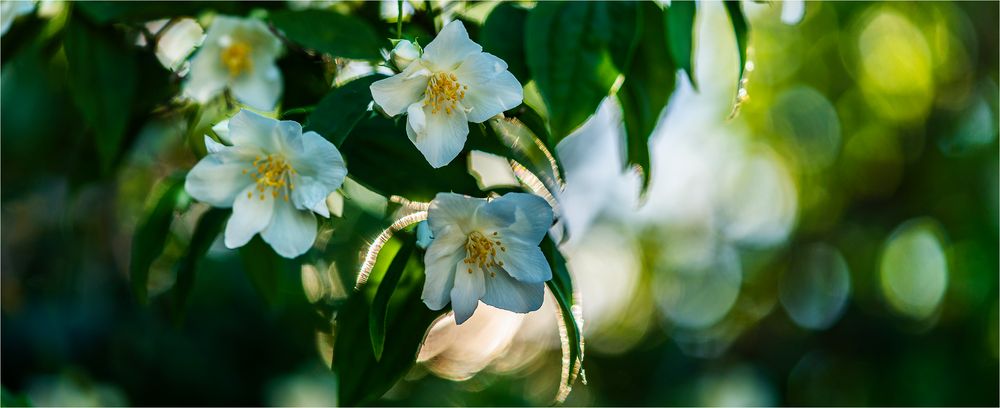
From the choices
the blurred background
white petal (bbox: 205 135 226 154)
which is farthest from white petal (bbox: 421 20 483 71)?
the blurred background

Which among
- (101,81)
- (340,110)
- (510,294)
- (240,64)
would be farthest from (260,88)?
(510,294)

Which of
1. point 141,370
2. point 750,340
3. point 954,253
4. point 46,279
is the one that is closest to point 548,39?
point 46,279

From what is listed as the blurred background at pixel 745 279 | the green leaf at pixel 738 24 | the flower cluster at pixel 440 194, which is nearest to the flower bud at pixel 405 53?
the flower cluster at pixel 440 194

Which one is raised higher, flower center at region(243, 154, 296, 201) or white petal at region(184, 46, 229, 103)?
flower center at region(243, 154, 296, 201)

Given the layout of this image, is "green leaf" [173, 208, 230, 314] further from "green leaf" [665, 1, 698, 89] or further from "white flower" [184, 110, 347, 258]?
"green leaf" [665, 1, 698, 89]

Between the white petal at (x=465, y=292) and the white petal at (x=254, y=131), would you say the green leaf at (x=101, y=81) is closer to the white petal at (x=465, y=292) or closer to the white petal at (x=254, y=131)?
the white petal at (x=254, y=131)

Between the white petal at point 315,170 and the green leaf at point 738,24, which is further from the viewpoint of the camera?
the green leaf at point 738,24

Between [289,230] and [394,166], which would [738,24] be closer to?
[394,166]
